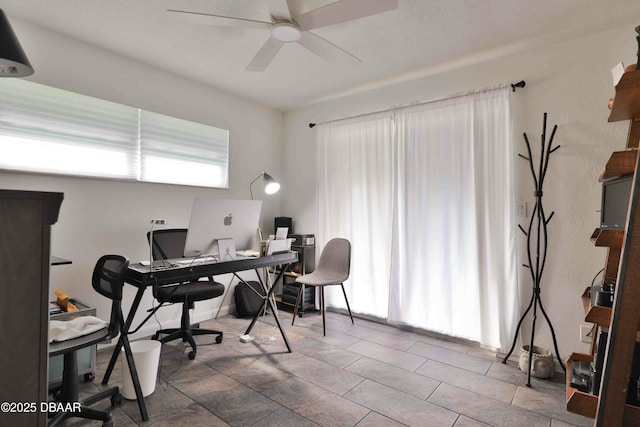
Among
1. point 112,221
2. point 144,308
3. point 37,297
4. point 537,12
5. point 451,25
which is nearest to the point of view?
point 37,297

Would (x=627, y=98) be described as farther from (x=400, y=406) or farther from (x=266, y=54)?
(x=266, y=54)

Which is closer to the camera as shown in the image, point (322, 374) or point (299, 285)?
point (322, 374)

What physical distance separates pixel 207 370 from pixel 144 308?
1095mm

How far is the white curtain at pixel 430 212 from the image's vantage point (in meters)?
2.70

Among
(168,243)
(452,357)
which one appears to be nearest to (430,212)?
(452,357)

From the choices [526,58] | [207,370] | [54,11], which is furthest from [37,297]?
[526,58]

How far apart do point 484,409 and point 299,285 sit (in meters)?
2.23

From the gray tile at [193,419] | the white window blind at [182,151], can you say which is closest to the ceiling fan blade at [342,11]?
the white window blind at [182,151]

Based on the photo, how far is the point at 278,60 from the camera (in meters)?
2.93

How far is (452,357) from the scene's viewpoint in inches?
105

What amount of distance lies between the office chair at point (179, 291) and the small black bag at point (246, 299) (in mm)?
677

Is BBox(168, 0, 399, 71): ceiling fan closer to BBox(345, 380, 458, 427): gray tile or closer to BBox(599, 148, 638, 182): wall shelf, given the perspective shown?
BBox(599, 148, 638, 182): wall shelf

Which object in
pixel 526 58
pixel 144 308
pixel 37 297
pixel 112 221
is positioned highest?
pixel 526 58

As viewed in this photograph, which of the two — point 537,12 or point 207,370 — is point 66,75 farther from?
point 537,12
